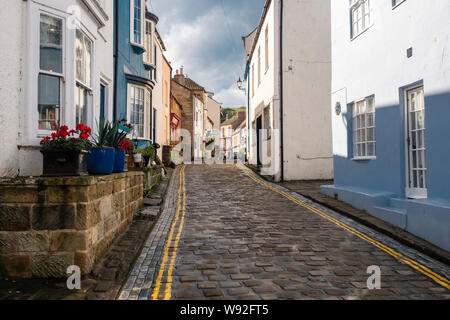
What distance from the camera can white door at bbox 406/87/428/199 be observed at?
6.95 metres

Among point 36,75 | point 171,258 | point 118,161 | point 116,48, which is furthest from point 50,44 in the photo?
point 116,48

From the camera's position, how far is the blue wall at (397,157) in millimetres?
6016

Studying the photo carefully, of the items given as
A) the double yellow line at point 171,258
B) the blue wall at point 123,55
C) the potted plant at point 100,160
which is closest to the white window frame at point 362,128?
the double yellow line at point 171,258

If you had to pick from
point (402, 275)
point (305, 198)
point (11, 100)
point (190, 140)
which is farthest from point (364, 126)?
point (190, 140)

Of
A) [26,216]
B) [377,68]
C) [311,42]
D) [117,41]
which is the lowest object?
[26,216]

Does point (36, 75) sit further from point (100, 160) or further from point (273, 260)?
point (273, 260)

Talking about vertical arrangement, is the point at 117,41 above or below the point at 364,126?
above

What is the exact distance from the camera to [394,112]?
299 inches

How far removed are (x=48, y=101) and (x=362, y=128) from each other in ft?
24.8

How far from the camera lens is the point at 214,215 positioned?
322 inches

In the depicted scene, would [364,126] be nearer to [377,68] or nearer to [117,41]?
[377,68]

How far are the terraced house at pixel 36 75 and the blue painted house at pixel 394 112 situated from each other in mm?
6322

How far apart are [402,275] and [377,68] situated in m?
5.55

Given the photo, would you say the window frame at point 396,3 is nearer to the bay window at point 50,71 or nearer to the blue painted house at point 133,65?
the bay window at point 50,71
